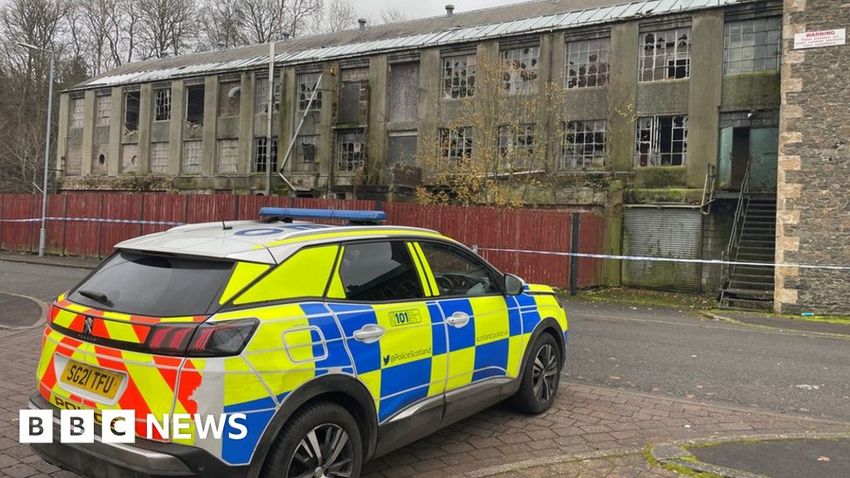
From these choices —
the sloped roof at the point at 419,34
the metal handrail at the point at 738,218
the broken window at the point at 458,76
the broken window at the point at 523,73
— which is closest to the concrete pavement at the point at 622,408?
the metal handrail at the point at 738,218

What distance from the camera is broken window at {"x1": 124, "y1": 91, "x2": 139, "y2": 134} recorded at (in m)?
35.4

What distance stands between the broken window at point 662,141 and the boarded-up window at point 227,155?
20.1 m

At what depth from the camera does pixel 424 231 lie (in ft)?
14.6

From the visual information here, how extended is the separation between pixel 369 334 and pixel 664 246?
17.8m

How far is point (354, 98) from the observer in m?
28.3

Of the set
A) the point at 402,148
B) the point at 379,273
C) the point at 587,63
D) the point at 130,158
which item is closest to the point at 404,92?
the point at 402,148

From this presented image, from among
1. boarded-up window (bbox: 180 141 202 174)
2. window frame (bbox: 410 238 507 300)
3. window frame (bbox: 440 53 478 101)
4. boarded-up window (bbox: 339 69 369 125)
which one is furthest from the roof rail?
boarded-up window (bbox: 180 141 202 174)

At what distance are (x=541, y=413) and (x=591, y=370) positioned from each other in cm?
203

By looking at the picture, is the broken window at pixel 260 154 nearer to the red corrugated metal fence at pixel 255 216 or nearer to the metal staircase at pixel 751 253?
the red corrugated metal fence at pixel 255 216

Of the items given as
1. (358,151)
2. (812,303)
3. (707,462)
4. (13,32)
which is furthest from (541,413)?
(13,32)

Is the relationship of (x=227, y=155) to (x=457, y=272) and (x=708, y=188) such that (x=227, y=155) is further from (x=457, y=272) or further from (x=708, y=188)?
(x=457, y=272)

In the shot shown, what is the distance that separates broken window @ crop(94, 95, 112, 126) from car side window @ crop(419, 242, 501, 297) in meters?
37.7

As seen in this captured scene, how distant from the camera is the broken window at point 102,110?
36.3 m

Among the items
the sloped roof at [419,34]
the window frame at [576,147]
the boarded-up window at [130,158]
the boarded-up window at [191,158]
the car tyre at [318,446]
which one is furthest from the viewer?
the boarded-up window at [130,158]
